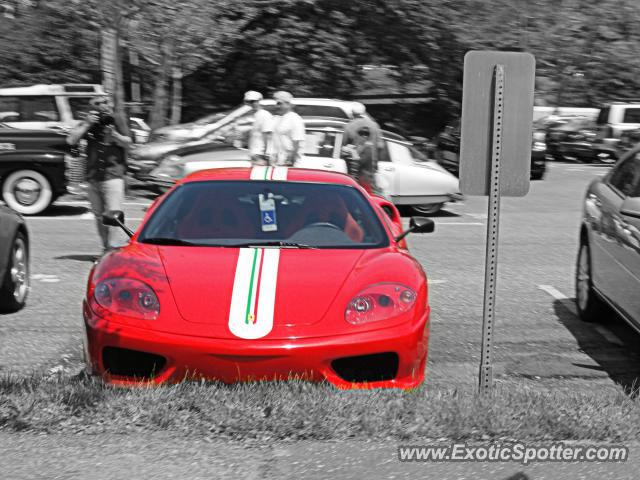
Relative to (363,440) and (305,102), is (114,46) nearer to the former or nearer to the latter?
(305,102)

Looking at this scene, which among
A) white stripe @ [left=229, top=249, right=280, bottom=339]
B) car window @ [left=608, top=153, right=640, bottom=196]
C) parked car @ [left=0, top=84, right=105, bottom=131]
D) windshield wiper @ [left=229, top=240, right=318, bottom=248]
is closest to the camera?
white stripe @ [left=229, top=249, right=280, bottom=339]

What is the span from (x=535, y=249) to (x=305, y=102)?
→ 10.0 meters

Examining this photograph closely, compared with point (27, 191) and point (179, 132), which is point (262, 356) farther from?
point (179, 132)

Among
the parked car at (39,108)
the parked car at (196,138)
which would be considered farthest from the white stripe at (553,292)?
the parked car at (39,108)

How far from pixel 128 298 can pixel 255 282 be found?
695 millimetres

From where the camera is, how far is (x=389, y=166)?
16297 millimetres

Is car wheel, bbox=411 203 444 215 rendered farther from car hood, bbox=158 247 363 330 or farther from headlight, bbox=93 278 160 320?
headlight, bbox=93 278 160 320

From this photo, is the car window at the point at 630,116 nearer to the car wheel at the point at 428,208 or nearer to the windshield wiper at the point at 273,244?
the car wheel at the point at 428,208

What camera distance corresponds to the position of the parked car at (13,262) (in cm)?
854

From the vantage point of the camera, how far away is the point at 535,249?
13.0 metres

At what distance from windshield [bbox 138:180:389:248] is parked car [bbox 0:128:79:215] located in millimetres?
8467

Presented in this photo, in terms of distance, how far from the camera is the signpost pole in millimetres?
5750

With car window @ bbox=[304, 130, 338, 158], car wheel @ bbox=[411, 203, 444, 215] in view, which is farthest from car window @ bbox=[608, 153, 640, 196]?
car wheel @ bbox=[411, 203, 444, 215]

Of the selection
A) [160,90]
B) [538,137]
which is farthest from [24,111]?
[538,137]
